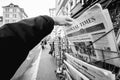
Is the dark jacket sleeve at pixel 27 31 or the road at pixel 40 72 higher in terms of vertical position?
the dark jacket sleeve at pixel 27 31

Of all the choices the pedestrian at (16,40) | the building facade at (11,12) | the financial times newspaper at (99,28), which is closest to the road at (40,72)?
the financial times newspaper at (99,28)

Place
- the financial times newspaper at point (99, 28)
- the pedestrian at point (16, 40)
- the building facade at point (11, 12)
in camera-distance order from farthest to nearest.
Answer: the building facade at point (11, 12), the financial times newspaper at point (99, 28), the pedestrian at point (16, 40)

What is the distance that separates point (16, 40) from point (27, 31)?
0.18 feet

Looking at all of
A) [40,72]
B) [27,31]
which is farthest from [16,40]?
[40,72]

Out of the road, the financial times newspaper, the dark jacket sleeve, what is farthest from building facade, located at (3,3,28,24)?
the dark jacket sleeve

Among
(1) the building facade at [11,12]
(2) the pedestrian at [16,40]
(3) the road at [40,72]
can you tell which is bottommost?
(3) the road at [40,72]

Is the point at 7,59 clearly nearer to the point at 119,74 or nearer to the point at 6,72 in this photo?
the point at 6,72

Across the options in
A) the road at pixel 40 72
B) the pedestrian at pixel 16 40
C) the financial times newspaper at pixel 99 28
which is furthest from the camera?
the road at pixel 40 72

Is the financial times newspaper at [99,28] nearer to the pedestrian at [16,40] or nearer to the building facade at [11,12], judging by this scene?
the pedestrian at [16,40]

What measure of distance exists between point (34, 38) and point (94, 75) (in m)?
0.42

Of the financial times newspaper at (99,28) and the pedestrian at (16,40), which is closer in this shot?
the pedestrian at (16,40)

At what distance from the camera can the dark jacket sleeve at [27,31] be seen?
41 cm

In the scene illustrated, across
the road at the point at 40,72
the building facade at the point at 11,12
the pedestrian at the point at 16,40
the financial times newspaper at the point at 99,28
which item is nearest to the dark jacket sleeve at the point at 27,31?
the pedestrian at the point at 16,40

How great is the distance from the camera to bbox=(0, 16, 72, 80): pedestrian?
40cm
